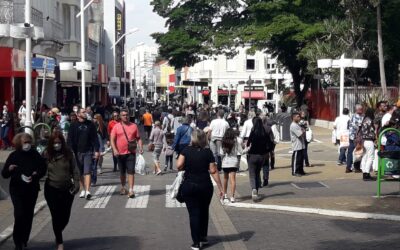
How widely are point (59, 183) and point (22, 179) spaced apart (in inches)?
18.6

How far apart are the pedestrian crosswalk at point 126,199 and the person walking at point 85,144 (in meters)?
0.40

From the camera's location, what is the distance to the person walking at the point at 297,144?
60.3 ft

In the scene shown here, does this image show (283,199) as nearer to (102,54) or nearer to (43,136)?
(43,136)

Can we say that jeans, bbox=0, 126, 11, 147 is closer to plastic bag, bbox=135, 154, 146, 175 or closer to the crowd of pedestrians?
the crowd of pedestrians

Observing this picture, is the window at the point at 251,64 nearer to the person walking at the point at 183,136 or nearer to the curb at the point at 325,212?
the person walking at the point at 183,136

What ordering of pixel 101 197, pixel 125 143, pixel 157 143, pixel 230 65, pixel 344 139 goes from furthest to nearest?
pixel 230 65, pixel 157 143, pixel 344 139, pixel 101 197, pixel 125 143

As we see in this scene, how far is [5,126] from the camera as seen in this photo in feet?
89.1

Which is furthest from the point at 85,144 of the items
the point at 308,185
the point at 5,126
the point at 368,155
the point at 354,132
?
the point at 5,126

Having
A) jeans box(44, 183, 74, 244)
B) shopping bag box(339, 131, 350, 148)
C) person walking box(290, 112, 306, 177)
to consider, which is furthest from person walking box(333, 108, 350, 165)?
jeans box(44, 183, 74, 244)

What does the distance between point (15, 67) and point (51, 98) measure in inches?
433

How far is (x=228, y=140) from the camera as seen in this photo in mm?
13734

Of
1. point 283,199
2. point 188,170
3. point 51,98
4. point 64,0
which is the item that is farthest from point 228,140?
point 64,0

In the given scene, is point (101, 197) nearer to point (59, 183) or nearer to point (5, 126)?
point (59, 183)

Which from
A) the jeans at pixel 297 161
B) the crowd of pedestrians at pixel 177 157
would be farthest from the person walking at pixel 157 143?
the jeans at pixel 297 161
